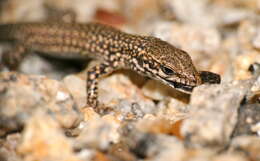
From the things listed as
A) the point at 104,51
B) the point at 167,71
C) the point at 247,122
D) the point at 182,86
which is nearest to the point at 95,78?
the point at 104,51

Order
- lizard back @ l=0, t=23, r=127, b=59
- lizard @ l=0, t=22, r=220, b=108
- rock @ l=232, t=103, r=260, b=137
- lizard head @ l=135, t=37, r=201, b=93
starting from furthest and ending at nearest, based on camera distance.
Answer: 1. lizard back @ l=0, t=23, r=127, b=59
2. lizard @ l=0, t=22, r=220, b=108
3. lizard head @ l=135, t=37, r=201, b=93
4. rock @ l=232, t=103, r=260, b=137

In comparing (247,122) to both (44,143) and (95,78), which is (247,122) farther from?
(95,78)

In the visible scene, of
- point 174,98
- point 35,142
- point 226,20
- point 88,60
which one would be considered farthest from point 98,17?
point 35,142

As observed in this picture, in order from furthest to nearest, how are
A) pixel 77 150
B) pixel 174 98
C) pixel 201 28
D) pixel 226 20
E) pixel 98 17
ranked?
pixel 98 17, pixel 226 20, pixel 201 28, pixel 174 98, pixel 77 150

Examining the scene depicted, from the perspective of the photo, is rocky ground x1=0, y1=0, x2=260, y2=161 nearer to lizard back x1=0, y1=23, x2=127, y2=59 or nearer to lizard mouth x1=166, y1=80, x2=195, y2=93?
lizard mouth x1=166, y1=80, x2=195, y2=93

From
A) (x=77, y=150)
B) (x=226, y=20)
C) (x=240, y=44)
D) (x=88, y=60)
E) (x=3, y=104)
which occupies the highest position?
(x=226, y=20)

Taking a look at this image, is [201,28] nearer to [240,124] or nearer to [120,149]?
[240,124]

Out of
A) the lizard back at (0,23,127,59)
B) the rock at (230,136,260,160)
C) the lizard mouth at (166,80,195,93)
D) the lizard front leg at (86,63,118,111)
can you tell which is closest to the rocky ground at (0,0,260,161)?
the rock at (230,136,260,160)
